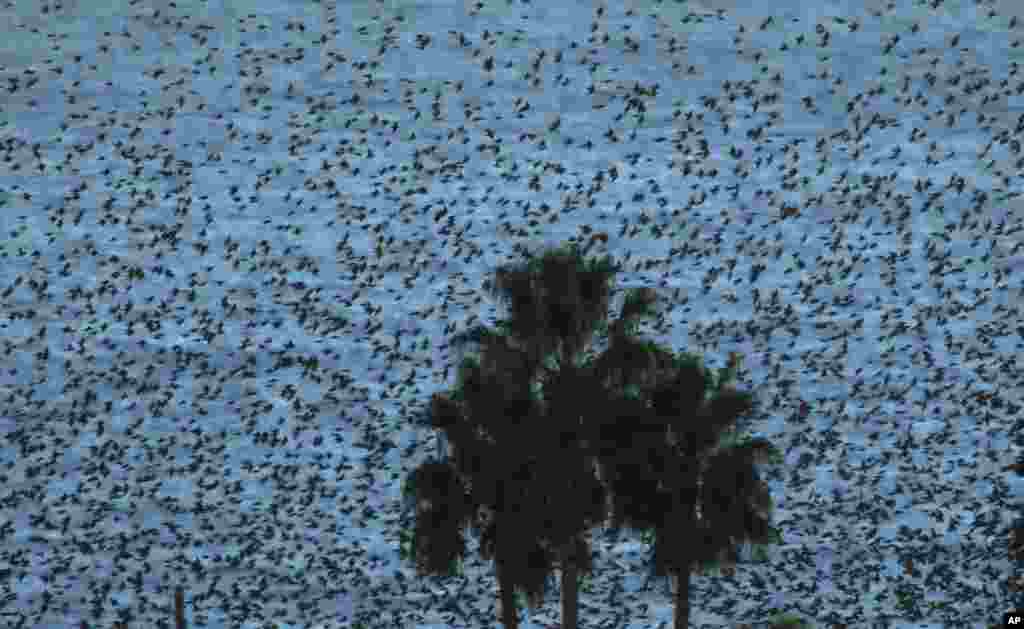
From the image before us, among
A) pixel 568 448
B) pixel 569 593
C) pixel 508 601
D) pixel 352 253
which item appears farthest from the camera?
pixel 352 253

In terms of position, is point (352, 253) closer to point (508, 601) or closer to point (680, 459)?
point (508, 601)

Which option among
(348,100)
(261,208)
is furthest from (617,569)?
(348,100)

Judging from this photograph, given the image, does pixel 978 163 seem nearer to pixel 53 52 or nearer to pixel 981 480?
pixel 981 480

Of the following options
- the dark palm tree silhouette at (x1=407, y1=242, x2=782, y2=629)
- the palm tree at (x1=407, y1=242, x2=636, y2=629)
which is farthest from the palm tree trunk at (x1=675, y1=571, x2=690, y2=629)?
the palm tree at (x1=407, y1=242, x2=636, y2=629)

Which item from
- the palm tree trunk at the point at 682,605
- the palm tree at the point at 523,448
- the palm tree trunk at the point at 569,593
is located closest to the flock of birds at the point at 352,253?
the palm tree trunk at the point at 682,605

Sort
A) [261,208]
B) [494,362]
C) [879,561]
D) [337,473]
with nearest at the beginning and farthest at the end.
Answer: [494,362], [879,561], [337,473], [261,208]

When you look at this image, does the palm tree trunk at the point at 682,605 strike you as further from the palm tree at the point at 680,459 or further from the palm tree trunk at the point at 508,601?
the palm tree trunk at the point at 508,601

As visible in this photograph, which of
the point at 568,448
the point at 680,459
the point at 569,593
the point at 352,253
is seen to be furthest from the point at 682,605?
the point at 352,253
